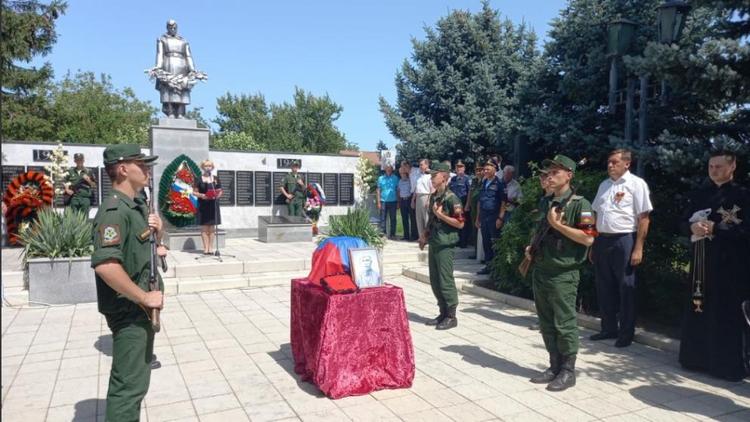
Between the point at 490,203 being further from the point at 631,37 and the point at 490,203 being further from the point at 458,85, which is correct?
the point at 458,85

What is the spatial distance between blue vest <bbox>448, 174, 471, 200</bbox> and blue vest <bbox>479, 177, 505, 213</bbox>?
1.87m

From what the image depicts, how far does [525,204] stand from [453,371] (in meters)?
3.59

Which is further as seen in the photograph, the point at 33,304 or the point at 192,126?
the point at 192,126

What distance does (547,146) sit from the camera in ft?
33.4

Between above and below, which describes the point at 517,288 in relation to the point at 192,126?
below

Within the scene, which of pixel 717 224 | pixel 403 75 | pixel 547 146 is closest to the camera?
pixel 717 224

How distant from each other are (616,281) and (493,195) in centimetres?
396

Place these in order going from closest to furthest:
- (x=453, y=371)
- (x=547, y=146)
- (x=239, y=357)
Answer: (x=453, y=371) → (x=239, y=357) → (x=547, y=146)

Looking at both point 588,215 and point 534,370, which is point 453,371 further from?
point 588,215

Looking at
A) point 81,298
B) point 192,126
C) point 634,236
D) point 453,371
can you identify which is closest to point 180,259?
point 81,298

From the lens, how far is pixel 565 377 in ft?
A: 15.2

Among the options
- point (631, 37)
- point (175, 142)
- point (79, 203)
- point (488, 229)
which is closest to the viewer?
point (631, 37)

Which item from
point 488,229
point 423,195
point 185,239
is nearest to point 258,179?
point 185,239

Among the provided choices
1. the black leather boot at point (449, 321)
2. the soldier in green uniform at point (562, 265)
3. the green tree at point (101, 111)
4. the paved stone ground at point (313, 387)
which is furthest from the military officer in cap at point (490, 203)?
the green tree at point (101, 111)
